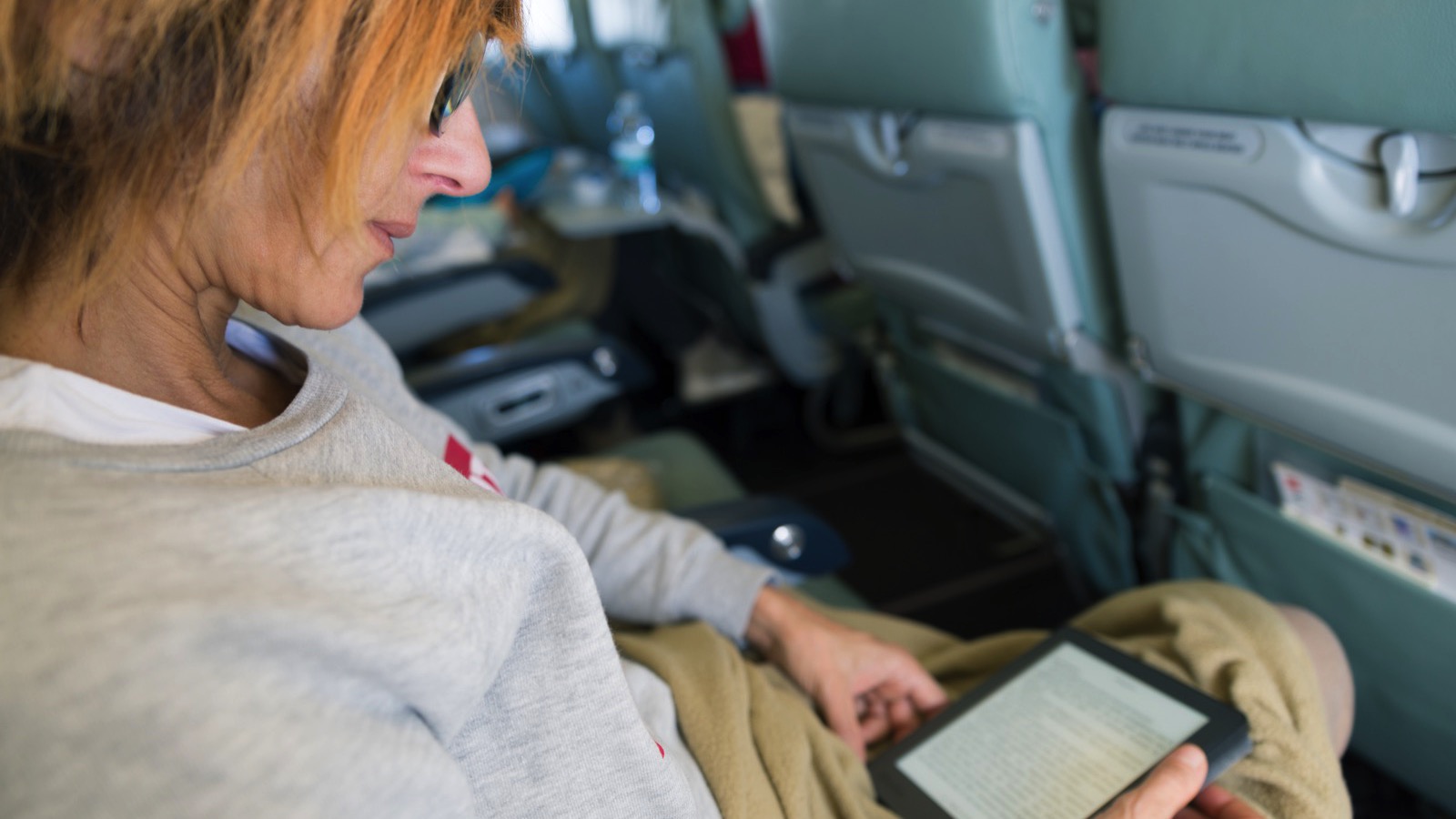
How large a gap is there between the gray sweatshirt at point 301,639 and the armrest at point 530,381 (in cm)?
98

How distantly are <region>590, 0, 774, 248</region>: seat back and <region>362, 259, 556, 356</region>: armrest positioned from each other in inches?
23.6

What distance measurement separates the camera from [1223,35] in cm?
95

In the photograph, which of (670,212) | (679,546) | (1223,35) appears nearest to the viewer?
(1223,35)

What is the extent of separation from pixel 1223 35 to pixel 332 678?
3.06 feet

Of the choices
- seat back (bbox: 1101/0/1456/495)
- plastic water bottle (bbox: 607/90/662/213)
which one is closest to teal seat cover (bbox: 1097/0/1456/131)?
seat back (bbox: 1101/0/1456/495)

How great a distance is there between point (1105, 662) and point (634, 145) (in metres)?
2.47

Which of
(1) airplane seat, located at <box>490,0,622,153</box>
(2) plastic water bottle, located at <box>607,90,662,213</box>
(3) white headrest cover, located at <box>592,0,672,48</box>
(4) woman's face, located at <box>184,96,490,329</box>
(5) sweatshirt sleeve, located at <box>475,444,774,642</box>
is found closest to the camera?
(4) woman's face, located at <box>184,96,490,329</box>

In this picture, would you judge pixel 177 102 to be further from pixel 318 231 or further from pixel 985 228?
pixel 985 228

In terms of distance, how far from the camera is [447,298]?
6.77ft

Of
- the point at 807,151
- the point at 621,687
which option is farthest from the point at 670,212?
the point at 621,687

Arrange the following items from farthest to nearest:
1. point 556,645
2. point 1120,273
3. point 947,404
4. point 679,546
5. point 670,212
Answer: point 670,212, point 947,404, point 1120,273, point 679,546, point 556,645

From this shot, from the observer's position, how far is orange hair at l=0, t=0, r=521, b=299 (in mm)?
520

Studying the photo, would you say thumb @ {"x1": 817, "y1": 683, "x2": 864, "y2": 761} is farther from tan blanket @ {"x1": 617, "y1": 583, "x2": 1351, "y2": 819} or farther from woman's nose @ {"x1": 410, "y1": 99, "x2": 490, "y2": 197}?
woman's nose @ {"x1": 410, "y1": 99, "x2": 490, "y2": 197}

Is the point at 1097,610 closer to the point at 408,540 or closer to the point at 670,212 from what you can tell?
the point at 408,540
